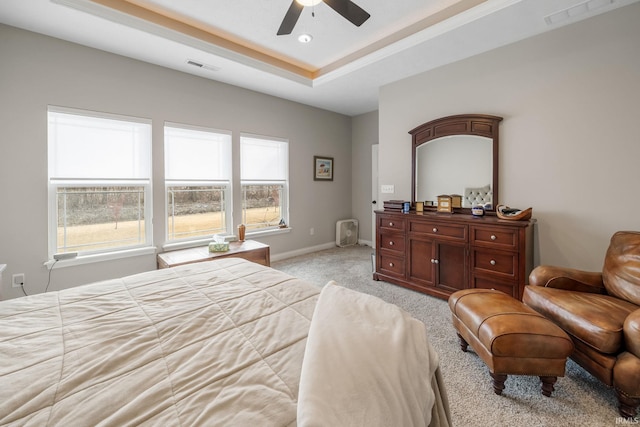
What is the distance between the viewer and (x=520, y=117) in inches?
117

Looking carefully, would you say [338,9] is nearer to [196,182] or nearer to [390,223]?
[390,223]

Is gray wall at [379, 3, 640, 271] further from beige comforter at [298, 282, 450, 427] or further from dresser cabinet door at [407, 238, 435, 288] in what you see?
beige comforter at [298, 282, 450, 427]

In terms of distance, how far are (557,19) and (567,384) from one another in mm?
3028

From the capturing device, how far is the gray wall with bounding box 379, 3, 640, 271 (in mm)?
2418

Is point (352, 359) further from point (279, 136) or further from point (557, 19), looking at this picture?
point (279, 136)

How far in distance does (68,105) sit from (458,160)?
4.39 meters

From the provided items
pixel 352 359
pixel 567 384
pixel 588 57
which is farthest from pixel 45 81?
pixel 588 57

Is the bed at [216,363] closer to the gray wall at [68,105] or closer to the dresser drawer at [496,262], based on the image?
the gray wall at [68,105]

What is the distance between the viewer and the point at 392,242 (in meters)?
3.55

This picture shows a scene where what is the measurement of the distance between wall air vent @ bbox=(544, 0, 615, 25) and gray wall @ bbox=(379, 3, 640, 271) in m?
0.19

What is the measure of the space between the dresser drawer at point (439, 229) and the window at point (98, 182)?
3281 millimetres

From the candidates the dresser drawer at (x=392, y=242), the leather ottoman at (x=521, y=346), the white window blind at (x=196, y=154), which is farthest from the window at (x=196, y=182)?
the leather ottoman at (x=521, y=346)

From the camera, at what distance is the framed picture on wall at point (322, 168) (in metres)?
5.26

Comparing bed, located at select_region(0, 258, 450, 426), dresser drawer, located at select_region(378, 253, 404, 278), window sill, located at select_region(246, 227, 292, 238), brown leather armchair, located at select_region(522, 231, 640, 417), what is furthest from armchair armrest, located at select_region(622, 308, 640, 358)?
window sill, located at select_region(246, 227, 292, 238)
